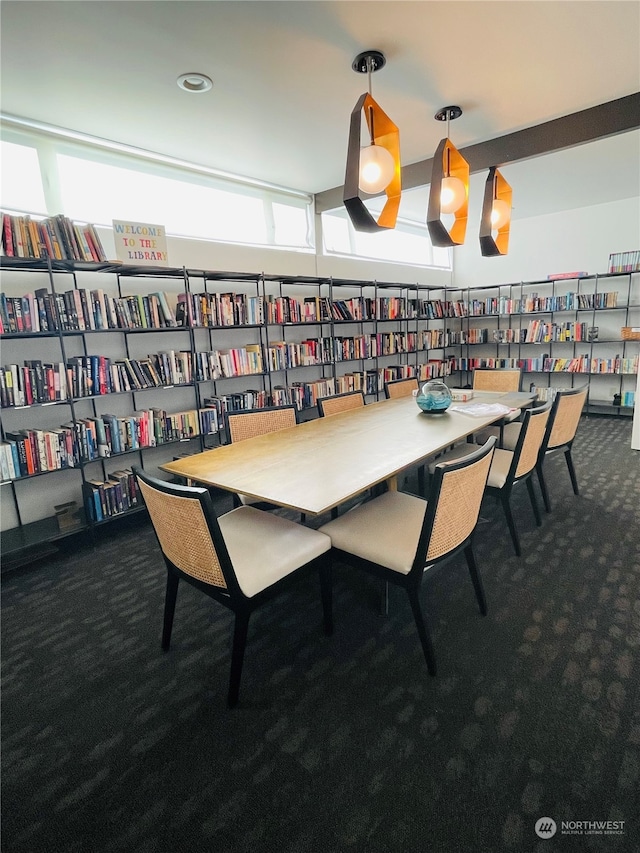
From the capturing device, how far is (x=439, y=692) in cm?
162

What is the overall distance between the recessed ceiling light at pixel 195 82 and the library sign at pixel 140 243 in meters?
0.88


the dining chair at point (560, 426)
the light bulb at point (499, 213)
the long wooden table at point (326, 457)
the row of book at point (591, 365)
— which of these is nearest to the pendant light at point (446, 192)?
the light bulb at point (499, 213)

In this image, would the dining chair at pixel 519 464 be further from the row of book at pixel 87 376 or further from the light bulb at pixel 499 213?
the row of book at pixel 87 376

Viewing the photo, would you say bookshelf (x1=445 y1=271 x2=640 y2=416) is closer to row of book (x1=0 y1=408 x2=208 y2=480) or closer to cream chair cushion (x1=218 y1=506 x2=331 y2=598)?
row of book (x1=0 y1=408 x2=208 y2=480)

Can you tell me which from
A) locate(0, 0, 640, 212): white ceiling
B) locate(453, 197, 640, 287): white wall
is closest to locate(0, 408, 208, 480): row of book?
locate(0, 0, 640, 212): white ceiling

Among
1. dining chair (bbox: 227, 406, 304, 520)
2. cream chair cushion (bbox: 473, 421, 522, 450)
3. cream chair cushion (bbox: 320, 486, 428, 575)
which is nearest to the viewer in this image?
cream chair cushion (bbox: 320, 486, 428, 575)

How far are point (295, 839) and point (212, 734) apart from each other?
1.46 ft

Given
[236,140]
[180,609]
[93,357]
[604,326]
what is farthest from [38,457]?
[604,326]

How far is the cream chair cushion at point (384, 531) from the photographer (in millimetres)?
1709

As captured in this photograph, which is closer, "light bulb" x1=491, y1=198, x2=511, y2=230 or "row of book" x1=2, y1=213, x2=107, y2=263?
"row of book" x1=2, y1=213, x2=107, y2=263

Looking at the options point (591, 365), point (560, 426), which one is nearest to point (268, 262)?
point (560, 426)

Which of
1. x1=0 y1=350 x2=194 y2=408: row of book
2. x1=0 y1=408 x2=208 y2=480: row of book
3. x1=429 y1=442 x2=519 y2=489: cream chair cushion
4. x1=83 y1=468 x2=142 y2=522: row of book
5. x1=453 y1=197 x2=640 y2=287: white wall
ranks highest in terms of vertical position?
x1=453 y1=197 x2=640 y2=287: white wall

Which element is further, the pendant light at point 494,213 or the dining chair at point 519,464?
the pendant light at point 494,213

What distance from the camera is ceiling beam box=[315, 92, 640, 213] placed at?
2.99m
